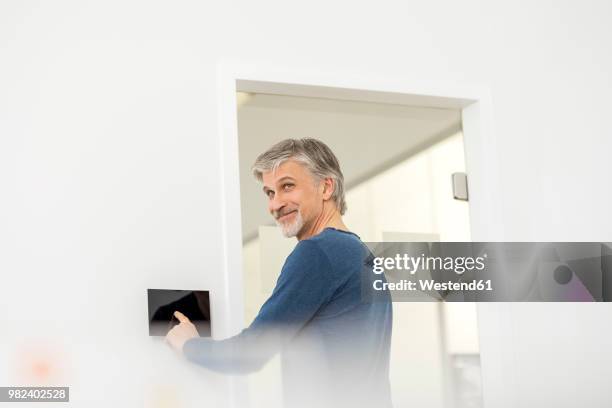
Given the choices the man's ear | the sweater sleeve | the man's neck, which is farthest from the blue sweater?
the man's ear

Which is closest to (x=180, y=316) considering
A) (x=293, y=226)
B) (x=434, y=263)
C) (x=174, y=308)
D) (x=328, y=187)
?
(x=174, y=308)

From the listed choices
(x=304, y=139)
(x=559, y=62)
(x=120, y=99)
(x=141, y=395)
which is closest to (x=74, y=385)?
(x=141, y=395)

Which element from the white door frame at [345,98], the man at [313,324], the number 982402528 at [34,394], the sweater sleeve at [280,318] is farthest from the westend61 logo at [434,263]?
the number 982402528 at [34,394]

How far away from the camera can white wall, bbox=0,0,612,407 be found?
3.46 metres

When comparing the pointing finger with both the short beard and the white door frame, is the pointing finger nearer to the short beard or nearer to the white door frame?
the white door frame

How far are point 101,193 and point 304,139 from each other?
33.6 inches

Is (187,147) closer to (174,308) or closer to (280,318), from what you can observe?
(174,308)

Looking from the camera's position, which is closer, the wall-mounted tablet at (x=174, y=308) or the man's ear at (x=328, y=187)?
the wall-mounted tablet at (x=174, y=308)

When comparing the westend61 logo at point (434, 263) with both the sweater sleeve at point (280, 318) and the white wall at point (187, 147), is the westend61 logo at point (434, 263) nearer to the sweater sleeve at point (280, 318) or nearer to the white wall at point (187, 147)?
the white wall at point (187, 147)

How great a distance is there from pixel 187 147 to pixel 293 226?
0.49 metres

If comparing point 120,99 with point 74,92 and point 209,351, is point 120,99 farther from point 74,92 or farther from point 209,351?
point 209,351

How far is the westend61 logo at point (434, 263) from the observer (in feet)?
13.1

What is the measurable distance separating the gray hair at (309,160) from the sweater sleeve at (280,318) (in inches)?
14.3

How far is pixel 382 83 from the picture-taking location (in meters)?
4.05
